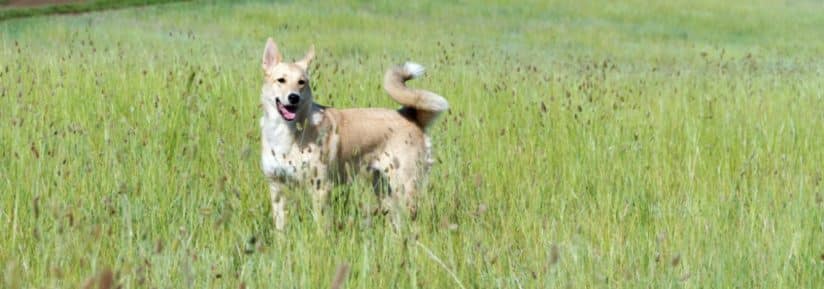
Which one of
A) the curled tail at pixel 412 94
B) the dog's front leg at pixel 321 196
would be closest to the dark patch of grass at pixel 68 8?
the curled tail at pixel 412 94

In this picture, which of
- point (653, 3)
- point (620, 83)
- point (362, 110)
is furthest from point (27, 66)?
point (653, 3)

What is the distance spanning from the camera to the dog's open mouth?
541 cm

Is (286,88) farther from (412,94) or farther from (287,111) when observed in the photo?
(412,94)

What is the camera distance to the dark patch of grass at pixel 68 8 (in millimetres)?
24094

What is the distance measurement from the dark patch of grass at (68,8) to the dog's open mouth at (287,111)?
19.5m

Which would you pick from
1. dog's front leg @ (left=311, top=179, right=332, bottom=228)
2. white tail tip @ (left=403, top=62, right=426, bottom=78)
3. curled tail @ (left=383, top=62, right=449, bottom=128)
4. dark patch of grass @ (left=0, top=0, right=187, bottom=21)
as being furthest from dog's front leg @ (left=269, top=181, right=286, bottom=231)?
dark patch of grass @ (left=0, top=0, right=187, bottom=21)

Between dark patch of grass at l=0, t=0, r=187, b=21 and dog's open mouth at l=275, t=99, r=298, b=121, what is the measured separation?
19.5 m

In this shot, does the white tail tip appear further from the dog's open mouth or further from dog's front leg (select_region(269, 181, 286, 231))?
dog's front leg (select_region(269, 181, 286, 231))

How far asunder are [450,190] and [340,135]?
733 mm

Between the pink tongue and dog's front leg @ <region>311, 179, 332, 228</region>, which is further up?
the pink tongue

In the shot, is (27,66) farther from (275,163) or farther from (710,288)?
(710,288)

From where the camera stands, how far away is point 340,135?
5.68 meters

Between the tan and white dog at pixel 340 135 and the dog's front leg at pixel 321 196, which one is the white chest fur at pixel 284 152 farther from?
the dog's front leg at pixel 321 196

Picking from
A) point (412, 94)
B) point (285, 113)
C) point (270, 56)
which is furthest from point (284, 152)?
point (412, 94)
